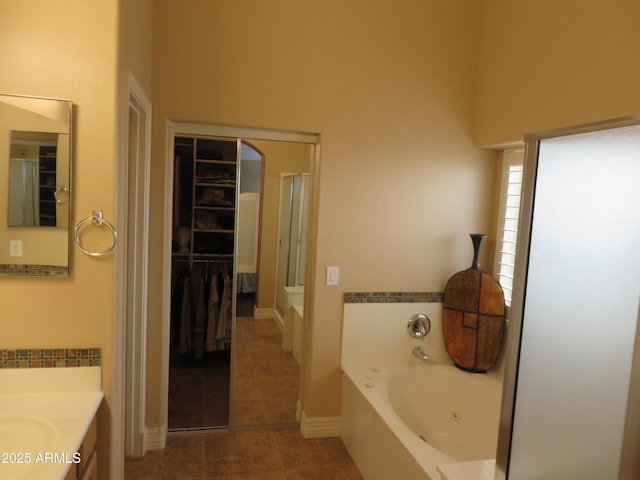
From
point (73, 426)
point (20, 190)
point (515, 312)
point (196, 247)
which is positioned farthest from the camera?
point (196, 247)

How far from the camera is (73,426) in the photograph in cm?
157

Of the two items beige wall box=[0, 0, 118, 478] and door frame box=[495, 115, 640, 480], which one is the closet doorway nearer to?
beige wall box=[0, 0, 118, 478]

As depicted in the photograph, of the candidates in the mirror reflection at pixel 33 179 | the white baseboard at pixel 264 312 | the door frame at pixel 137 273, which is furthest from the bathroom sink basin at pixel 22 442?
the white baseboard at pixel 264 312

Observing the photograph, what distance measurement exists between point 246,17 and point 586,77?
75.4 inches

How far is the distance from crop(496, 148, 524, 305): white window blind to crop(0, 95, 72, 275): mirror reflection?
266 cm

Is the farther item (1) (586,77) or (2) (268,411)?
(2) (268,411)

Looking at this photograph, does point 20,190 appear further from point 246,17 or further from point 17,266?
point 246,17

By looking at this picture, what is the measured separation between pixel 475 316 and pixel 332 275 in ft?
3.30

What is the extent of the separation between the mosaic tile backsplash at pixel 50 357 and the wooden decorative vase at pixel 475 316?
2.28 metres

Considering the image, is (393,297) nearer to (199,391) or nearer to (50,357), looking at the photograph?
(199,391)

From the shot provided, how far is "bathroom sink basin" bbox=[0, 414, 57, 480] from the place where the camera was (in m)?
1.34

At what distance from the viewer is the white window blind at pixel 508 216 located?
3152mm

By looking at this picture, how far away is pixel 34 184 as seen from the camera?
5.73ft

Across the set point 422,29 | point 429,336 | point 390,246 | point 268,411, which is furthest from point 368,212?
point 268,411
